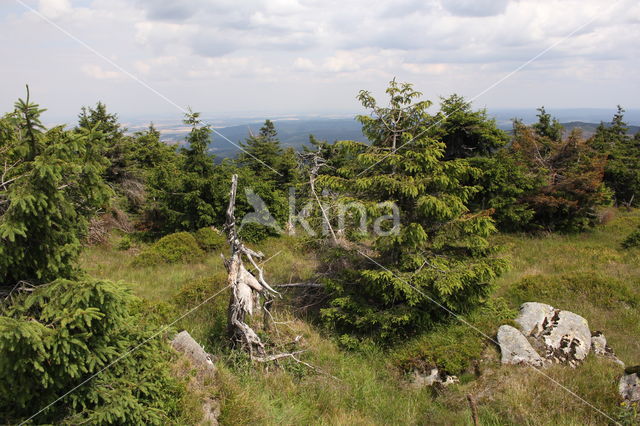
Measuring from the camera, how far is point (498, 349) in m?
7.52

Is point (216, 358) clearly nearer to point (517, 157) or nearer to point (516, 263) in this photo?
point (516, 263)

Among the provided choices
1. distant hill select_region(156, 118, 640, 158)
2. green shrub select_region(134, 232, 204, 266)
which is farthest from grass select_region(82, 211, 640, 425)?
distant hill select_region(156, 118, 640, 158)

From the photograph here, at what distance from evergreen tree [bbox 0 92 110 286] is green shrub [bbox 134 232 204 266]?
11.0m

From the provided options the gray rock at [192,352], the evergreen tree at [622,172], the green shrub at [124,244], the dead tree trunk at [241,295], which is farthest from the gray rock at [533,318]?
the evergreen tree at [622,172]

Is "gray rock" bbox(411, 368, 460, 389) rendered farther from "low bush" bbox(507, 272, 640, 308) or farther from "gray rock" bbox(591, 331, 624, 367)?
"low bush" bbox(507, 272, 640, 308)

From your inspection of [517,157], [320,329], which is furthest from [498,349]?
[517,157]

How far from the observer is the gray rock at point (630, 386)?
579 cm

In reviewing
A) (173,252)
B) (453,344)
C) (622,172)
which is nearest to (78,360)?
(453,344)

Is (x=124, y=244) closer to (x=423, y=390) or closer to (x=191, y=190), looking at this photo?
(x=191, y=190)

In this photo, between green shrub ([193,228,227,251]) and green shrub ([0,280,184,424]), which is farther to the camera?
green shrub ([193,228,227,251])

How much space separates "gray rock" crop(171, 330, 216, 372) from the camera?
6.22 metres

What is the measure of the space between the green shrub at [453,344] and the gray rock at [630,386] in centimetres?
216

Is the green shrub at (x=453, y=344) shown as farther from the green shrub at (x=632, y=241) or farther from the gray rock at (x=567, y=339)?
the green shrub at (x=632, y=241)

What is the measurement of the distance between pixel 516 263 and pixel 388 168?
8.47 metres
